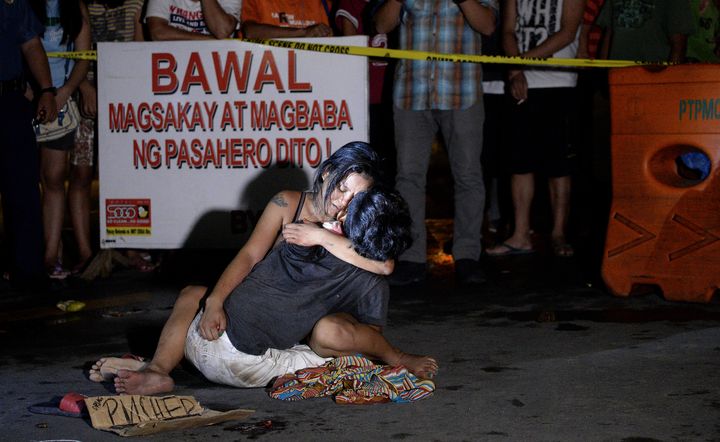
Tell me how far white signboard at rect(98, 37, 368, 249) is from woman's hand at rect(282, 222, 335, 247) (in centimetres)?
279

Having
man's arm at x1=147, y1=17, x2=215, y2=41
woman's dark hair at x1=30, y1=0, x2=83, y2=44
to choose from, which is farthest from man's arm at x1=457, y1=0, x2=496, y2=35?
woman's dark hair at x1=30, y1=0, x2=83, y2=44

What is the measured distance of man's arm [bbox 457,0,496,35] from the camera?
6.92 metres

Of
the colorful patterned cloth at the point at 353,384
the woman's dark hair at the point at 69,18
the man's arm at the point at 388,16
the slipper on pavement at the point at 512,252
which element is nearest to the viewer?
the colorful patterned cloth at the point at 353,384

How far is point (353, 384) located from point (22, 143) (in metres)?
3.60

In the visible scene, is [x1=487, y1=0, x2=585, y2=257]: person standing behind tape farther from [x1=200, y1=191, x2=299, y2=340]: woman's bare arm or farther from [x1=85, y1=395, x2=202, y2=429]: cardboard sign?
[x1=85, y1=395, x2=202, y2=429]: cardboard sign

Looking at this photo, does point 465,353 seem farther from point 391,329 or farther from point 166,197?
point 166,197

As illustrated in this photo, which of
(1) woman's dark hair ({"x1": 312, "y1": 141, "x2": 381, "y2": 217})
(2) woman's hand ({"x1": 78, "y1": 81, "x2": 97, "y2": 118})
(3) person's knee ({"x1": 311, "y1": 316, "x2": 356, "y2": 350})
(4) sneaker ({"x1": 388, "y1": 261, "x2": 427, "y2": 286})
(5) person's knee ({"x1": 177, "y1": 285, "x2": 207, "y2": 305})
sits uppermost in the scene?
(2) woman's hand ({"x1": 78, "y1": 81, "x2": 97, "y2": 118})

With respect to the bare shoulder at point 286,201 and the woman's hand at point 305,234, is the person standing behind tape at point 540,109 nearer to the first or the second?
the bare shoulder at point 286,201

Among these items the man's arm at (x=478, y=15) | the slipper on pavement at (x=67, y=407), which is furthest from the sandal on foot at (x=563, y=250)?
the slipper on pavement at (x=67, y=407)

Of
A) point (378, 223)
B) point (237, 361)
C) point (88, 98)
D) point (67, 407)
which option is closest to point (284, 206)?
point (378, 223)

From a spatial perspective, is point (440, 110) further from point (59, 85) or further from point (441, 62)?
point (59, 85)

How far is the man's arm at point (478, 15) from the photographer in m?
6.92

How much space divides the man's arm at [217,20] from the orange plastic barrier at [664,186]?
2.60 metres

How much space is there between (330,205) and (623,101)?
8.22ft
